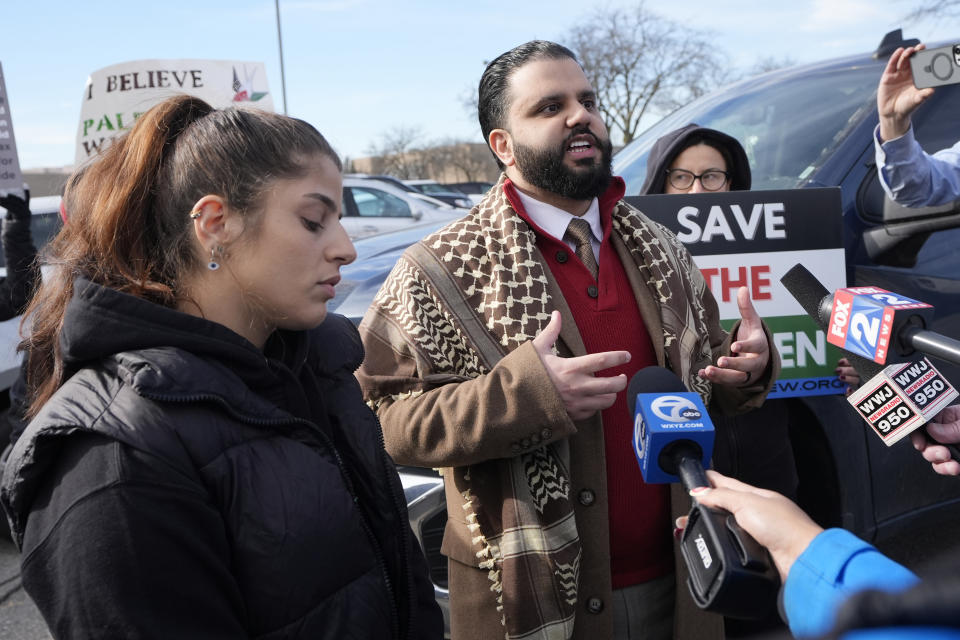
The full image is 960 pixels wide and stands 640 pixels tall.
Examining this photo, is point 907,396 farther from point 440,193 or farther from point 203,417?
point 440,193

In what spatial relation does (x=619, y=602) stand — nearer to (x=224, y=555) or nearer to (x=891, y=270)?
(x=224, y=555)

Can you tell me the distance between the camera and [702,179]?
3082mm

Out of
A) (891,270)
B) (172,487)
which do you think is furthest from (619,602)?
(891,270)

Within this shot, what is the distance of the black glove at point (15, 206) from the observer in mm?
4539

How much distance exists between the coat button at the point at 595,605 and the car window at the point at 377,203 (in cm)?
1120

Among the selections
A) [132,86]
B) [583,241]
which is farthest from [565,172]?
[132,86]

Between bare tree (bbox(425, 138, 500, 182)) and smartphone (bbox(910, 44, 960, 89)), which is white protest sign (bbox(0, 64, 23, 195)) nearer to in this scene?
smartphone (bbox(910, 44, 960, 89))

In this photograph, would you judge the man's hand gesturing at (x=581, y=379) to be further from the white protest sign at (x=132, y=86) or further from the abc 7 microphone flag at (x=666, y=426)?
the white protest sign at (x=132, y=86)

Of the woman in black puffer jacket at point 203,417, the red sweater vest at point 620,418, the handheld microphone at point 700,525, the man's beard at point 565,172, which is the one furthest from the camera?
the man's beard at point 565,172

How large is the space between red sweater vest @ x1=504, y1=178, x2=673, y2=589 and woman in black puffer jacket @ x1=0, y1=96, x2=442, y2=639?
61 cm

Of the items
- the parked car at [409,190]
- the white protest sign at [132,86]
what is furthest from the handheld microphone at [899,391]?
the parked car at [409,190]

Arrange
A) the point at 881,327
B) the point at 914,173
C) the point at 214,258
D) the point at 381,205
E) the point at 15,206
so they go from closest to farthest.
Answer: the point at 214,258 → the point at 881,327 → the point at 914,173 → the point at 15,206 → the point at 381,205

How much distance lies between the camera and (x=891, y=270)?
2.78 meters

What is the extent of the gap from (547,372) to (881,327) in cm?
67
